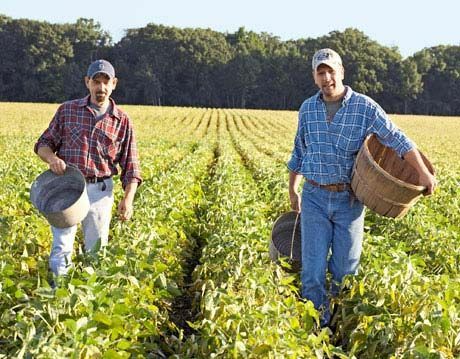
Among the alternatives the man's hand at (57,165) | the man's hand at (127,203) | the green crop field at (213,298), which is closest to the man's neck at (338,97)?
the green crop field at (213,298)

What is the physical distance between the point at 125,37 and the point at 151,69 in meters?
12.4

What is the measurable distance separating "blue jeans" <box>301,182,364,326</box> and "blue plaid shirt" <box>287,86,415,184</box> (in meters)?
0.16

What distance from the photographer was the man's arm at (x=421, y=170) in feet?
12.2

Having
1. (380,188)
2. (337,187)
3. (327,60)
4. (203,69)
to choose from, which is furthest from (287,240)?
(203,69)

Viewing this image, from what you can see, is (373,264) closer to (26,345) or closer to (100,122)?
(100,122)

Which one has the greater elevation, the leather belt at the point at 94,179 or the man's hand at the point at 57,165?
the man's hand at the point at 57,165

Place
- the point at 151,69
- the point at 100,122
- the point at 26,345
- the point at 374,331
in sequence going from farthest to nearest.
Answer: the point at 151,69 < the point at 100,122 < the point at 374,331 < the point at 26,345

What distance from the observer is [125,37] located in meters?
92.4

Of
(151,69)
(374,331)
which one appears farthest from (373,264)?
(151,69)

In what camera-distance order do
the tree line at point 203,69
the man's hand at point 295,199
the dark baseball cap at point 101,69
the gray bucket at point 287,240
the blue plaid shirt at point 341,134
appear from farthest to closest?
the tree line at point 203,69, the gray bucket at point 287,240, the man's hand at point 295,199, the dark baseball cap at point 101,69, the blue plaid shirt at point 341,134

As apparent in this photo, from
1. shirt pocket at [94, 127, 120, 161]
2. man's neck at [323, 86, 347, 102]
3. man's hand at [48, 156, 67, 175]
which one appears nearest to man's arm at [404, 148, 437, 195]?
man's neck at [323, 86, 347, 102]

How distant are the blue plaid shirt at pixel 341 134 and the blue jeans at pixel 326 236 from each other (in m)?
0.16

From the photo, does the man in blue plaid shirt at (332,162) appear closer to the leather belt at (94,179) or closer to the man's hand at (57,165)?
the leather belt at (94,179)

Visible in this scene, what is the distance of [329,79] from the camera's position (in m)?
3.93
